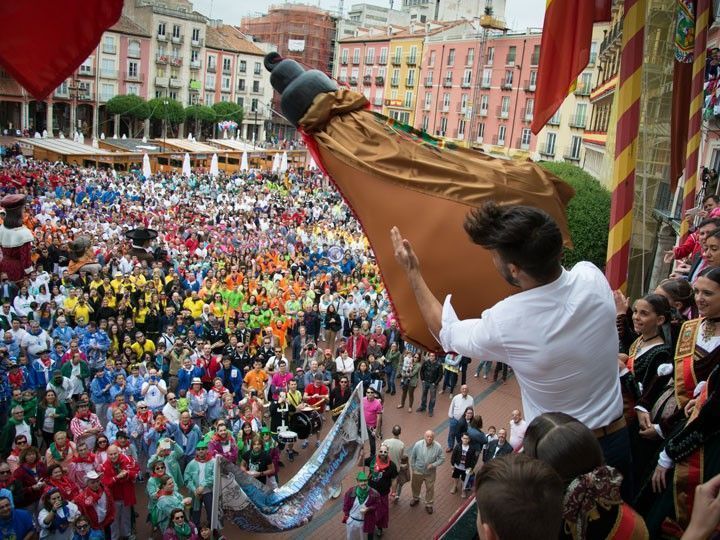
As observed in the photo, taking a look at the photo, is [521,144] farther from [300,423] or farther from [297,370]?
[300,423]

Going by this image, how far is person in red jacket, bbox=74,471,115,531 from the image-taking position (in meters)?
7.42

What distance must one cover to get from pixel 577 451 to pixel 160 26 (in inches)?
2453

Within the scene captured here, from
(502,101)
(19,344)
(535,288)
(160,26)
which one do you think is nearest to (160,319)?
(19,344)

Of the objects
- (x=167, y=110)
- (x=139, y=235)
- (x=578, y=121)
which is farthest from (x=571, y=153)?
(x=167, y=110)

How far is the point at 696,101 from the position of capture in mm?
7426

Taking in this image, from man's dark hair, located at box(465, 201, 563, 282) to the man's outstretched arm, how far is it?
0.36 metres

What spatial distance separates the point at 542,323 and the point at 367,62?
198 feet

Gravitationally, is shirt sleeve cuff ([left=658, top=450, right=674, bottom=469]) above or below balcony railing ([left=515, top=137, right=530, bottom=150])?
below

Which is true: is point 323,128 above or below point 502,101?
below

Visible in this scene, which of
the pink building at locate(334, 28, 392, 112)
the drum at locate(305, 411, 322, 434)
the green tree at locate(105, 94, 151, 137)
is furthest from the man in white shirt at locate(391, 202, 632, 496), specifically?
the green tree at locate(105, 94, 151, 137)

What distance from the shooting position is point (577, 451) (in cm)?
212

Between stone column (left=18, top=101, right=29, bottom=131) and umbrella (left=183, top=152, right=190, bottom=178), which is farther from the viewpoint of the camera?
stone column (left=18, top=101, right=29, bottom=131)

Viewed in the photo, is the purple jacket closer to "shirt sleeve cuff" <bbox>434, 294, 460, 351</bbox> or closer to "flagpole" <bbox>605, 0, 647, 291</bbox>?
"flagpole" <bbox>605, 0, 647, 291</bbox>

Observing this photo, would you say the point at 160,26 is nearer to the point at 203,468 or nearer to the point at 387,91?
the point at 387,91
